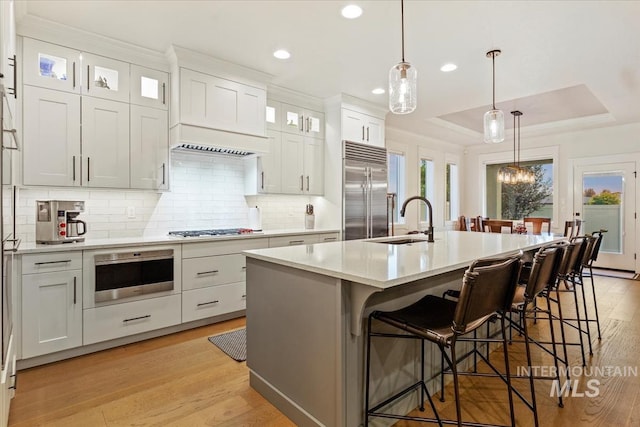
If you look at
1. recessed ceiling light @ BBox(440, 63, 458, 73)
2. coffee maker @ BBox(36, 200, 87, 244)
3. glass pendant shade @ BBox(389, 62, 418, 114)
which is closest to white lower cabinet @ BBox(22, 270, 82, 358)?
coffee maker @ BBox(36, 200, 87, 244)

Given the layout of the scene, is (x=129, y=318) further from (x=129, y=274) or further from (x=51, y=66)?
(x=51, y=66)

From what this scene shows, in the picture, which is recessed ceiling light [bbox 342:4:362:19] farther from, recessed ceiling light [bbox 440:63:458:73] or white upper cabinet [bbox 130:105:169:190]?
white upper cabinet [bbox 130:105:169:190]

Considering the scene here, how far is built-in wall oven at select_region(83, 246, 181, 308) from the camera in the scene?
2.78 metres

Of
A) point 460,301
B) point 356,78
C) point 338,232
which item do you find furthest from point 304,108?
point 460,301

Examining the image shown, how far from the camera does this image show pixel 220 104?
358 cm

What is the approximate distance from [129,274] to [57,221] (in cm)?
69

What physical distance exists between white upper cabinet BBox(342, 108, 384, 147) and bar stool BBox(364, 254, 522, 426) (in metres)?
3.18

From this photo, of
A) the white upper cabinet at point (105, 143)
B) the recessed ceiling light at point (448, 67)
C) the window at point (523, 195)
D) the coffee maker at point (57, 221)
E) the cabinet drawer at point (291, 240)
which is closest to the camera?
the coffee maker at point (57, 221)

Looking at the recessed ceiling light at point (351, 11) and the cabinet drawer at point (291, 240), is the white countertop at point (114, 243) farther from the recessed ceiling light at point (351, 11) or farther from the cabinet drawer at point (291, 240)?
the recessed ceiling light at point (351, 11)

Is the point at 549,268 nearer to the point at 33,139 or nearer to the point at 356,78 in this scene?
the point at 356,78

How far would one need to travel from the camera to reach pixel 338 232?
179 inches

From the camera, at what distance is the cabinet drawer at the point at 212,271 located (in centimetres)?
329

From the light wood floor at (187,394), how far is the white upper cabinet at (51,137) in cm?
150

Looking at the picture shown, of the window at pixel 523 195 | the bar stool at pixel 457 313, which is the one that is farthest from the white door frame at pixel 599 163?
the bar stool at pixel 457 313
